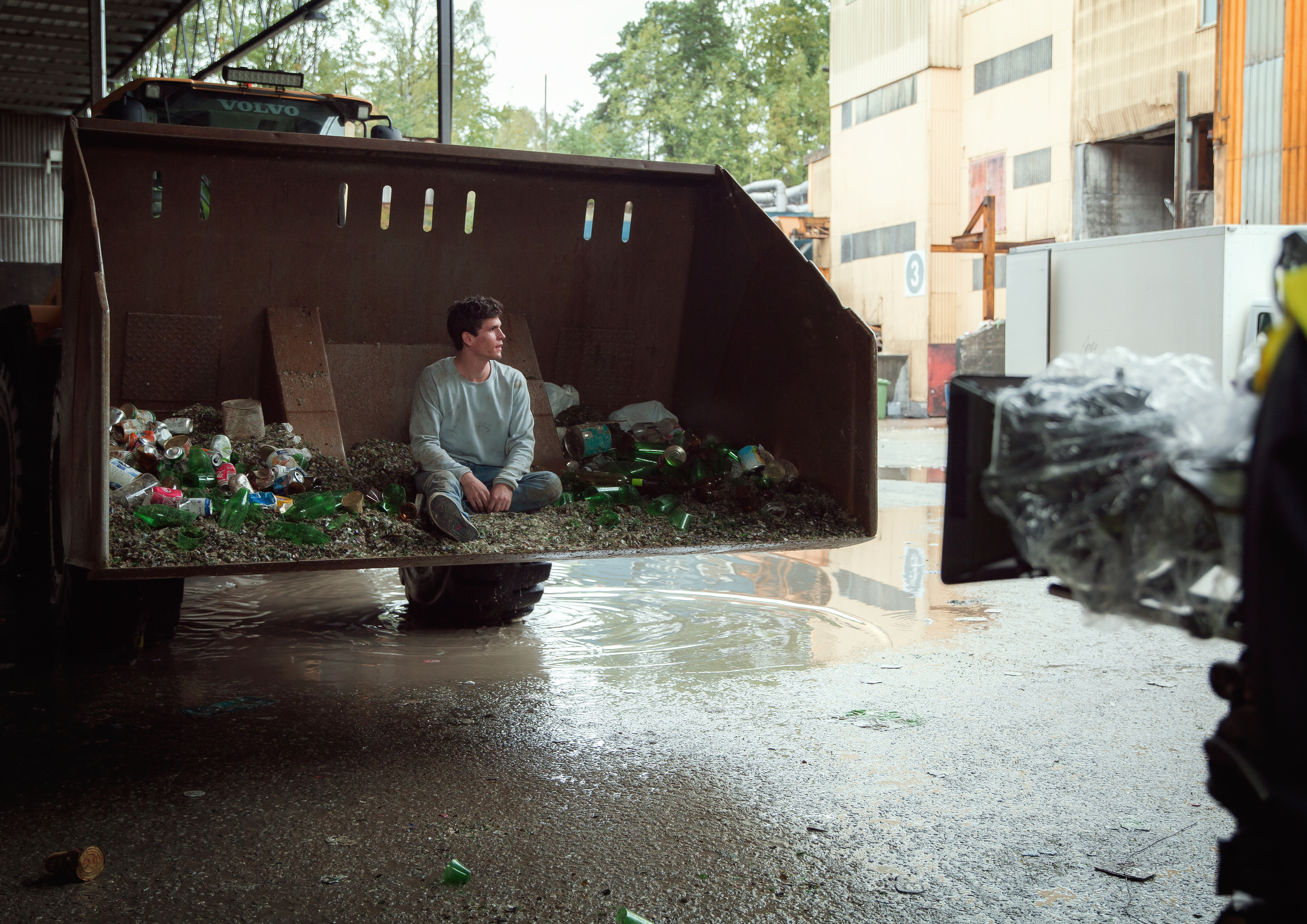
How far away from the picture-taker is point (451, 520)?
3.88 metres

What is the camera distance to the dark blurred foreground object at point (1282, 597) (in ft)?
4.05

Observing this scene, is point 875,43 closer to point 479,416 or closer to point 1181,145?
point 1181,145

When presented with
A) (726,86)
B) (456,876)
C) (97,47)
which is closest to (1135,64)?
(97,47)

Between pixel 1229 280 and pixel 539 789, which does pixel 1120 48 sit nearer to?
pixel 1229 280

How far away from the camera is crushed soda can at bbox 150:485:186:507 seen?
12.9 feet

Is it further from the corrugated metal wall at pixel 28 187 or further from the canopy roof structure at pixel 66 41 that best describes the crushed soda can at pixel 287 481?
the corrugated metal wall at pixel 28 187

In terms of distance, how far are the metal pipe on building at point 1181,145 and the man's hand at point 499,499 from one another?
15.2 meters

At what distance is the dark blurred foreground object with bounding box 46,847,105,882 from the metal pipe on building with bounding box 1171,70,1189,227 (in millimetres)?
17279

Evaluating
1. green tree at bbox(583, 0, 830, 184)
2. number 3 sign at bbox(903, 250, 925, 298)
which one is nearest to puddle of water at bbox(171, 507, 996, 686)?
number 3 sign at bbox(903, 250, 925, 298)

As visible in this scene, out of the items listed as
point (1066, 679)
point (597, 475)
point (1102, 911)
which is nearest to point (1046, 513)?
point (1102, 911)

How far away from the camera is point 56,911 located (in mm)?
2625

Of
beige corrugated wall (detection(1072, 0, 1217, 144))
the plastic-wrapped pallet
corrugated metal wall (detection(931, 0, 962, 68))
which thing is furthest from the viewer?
corrugated metal wall (detection(931, 0, 962, 68))

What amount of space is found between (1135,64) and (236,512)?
20.3m

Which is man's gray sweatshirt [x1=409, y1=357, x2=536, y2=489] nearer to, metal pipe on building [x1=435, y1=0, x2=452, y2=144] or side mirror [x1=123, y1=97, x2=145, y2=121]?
side mirror [x1=123, y1=97, x2=145, y2=121]
